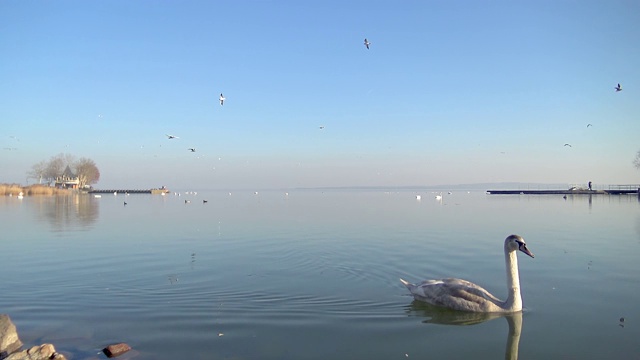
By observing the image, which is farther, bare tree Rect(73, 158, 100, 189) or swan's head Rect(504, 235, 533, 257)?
bare tree Rect(73, 158, 100, 189)

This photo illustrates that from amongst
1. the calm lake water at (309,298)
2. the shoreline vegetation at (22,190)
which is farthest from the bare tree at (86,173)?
the calm lake water at (309,298)

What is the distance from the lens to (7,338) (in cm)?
885

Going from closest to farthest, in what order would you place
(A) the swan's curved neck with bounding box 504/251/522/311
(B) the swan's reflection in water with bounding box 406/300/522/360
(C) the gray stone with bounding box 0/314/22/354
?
(C) the gray stone with bounding box 0/314/22/354, (B) the swan's reflection in water with bounding box 406/300/522/360, (A) the swan's curved neck with bounding box 504/251/522/311

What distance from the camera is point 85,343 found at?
9375mm

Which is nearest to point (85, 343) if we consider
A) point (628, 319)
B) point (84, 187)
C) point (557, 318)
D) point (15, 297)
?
point (15, 297)

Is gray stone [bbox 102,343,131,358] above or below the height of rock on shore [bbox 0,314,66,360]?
below

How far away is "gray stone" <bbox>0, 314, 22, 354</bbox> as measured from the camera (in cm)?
877

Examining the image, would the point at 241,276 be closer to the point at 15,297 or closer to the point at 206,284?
the point at 206,284

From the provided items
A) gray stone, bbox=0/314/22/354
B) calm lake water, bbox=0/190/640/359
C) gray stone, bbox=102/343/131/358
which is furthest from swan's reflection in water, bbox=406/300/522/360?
gray stone, bbox=0/314/22/354

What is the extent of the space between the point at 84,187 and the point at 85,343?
16817 cm

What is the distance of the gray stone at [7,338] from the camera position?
877cm

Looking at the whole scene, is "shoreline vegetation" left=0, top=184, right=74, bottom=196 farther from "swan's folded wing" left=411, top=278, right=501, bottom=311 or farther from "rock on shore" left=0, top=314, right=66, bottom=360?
"swan's folded wing" left=411, top=278, right=501, bottom=311

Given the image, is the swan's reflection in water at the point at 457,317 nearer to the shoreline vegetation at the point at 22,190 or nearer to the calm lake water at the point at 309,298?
the calm lake water at the point at 309,298

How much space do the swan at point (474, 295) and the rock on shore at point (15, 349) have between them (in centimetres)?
833
